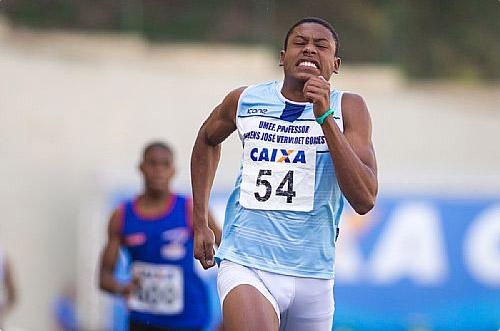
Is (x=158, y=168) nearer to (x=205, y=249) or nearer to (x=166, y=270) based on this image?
(x=166, y=270)

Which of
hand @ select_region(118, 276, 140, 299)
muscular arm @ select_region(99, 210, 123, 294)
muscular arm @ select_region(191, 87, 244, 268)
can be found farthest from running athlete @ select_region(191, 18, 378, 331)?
muscular arm @ select_region(99, 210, 123, 294)

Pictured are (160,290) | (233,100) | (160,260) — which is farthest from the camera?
(160,260)

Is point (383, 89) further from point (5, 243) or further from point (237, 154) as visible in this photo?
point (5, 243)

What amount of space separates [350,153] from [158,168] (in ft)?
12.8

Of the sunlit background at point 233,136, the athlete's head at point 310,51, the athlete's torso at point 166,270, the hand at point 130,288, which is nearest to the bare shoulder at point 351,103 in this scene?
the athlete's head at point 310,51

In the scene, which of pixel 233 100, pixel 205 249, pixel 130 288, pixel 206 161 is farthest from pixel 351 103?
pixel 130 288

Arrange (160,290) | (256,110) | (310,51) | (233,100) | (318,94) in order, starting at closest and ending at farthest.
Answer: (318,94) → (310,51) → (256,110) → (233,100) → (160,290)

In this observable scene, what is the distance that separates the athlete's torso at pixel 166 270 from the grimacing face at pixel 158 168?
0.16 metres

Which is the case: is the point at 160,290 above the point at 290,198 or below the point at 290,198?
below

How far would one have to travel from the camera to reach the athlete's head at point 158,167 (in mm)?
9211

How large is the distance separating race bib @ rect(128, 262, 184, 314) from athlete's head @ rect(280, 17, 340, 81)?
351cm

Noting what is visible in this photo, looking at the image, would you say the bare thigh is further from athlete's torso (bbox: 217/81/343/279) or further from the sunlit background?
the sunlit background

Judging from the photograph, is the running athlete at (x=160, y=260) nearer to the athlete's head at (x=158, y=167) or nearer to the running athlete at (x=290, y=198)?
the athlete's head at (x=158, y=167)

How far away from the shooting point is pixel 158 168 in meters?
9.29
